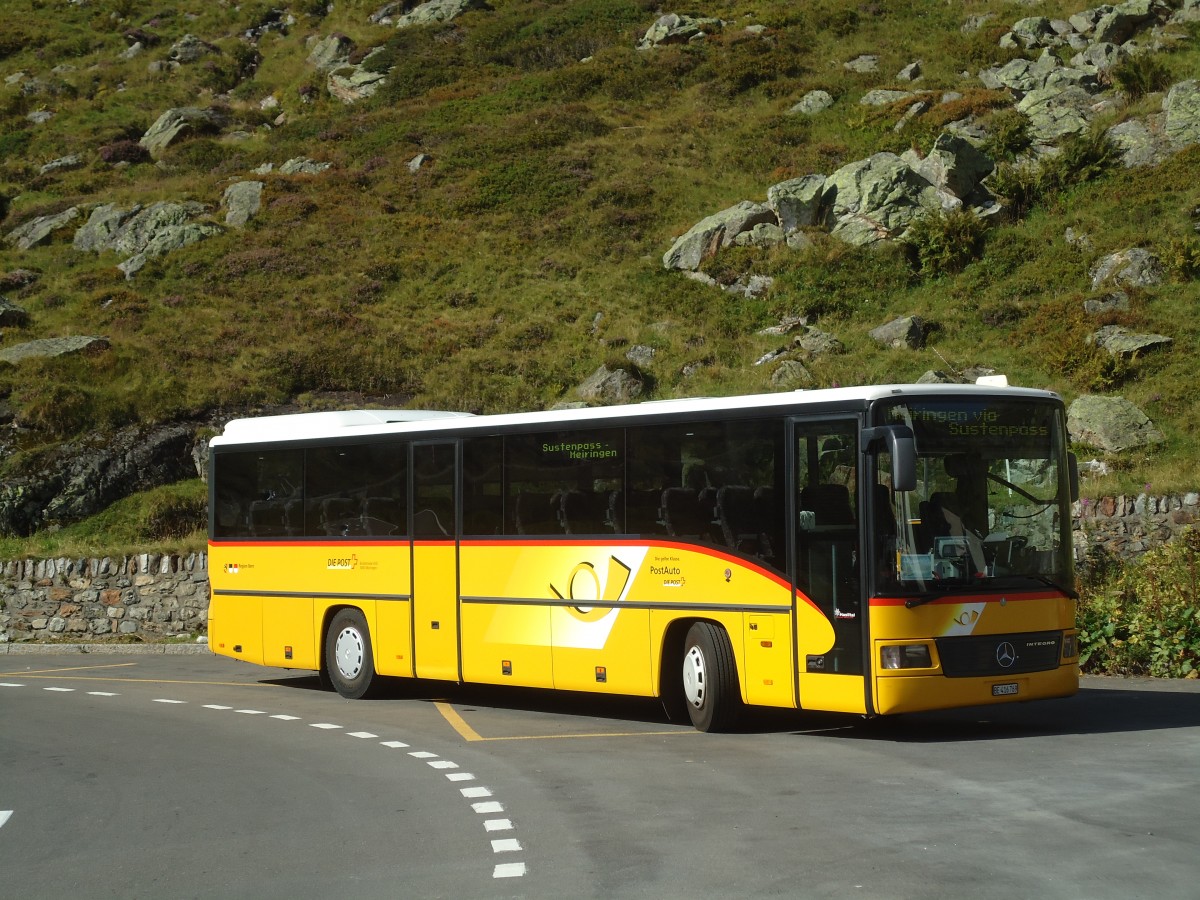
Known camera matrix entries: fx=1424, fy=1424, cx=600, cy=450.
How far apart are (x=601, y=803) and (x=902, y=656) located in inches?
128

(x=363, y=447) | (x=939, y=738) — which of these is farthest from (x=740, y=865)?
(x=363, y=447)

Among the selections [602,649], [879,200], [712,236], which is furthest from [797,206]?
[602,649]

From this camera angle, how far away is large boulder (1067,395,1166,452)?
27766 mm

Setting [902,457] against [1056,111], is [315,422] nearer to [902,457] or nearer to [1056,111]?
[902,457]

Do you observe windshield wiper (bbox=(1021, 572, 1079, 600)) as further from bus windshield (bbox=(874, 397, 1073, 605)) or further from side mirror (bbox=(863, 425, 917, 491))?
side mirror (bbox=(863, 425, 917, 491))

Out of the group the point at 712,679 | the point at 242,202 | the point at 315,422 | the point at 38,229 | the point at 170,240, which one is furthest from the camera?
the point at 38,229

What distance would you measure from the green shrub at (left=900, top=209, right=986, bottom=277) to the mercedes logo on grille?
28.9 metres

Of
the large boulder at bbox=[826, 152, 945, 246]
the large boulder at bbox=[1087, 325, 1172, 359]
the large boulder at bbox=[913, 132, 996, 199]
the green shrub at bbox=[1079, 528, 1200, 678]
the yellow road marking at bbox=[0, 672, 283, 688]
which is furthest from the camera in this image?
the large boulder at bbox=[913, 132, 996, 199]

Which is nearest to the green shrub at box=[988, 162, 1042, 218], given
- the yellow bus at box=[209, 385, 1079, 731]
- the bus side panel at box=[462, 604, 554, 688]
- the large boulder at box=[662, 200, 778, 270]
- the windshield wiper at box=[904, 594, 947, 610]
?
the large boulder at box=[662, 200, 778, 270]

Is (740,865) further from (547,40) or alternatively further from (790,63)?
(547,40)

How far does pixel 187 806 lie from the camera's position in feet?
32.0

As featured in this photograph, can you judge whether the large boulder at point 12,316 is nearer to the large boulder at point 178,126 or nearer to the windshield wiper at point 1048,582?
the large boulder at point 178,126

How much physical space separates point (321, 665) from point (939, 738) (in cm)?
830

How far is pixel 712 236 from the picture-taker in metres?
44.6
